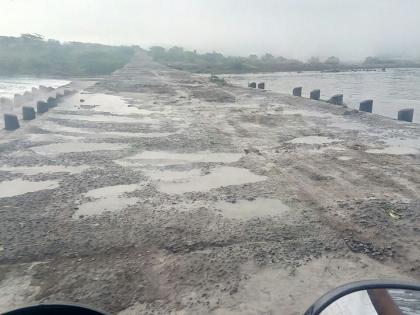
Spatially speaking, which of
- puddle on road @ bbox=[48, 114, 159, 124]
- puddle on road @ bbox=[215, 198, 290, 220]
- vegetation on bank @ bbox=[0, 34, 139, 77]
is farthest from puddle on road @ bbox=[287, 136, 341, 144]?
vegetation on bank @ bbox=[0, 34, 139, 77]

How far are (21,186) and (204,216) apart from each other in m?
3.21

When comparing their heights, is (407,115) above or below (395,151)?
above

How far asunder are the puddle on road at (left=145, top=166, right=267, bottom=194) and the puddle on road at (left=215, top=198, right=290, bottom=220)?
0.70 metres

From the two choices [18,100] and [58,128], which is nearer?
[58,128]

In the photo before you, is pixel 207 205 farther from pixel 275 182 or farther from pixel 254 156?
pixel 254 156

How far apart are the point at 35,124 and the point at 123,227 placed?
751cm

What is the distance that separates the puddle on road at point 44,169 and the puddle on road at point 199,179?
4.23 feet

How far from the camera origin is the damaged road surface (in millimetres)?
3346

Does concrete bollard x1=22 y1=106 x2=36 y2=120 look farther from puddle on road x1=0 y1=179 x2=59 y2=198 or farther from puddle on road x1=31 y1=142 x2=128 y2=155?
puddle on road x1=0 y1=179 x2=59 y2=198

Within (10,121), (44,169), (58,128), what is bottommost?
(44,169)

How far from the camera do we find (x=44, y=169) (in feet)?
21.5

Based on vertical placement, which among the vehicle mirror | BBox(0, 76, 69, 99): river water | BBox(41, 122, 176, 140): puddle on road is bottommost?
BBox(41, 122, 176, 140): puddle on road

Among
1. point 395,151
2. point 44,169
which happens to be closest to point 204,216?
point 44,169

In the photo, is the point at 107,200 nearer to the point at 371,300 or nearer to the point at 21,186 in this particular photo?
the point at 21,186
